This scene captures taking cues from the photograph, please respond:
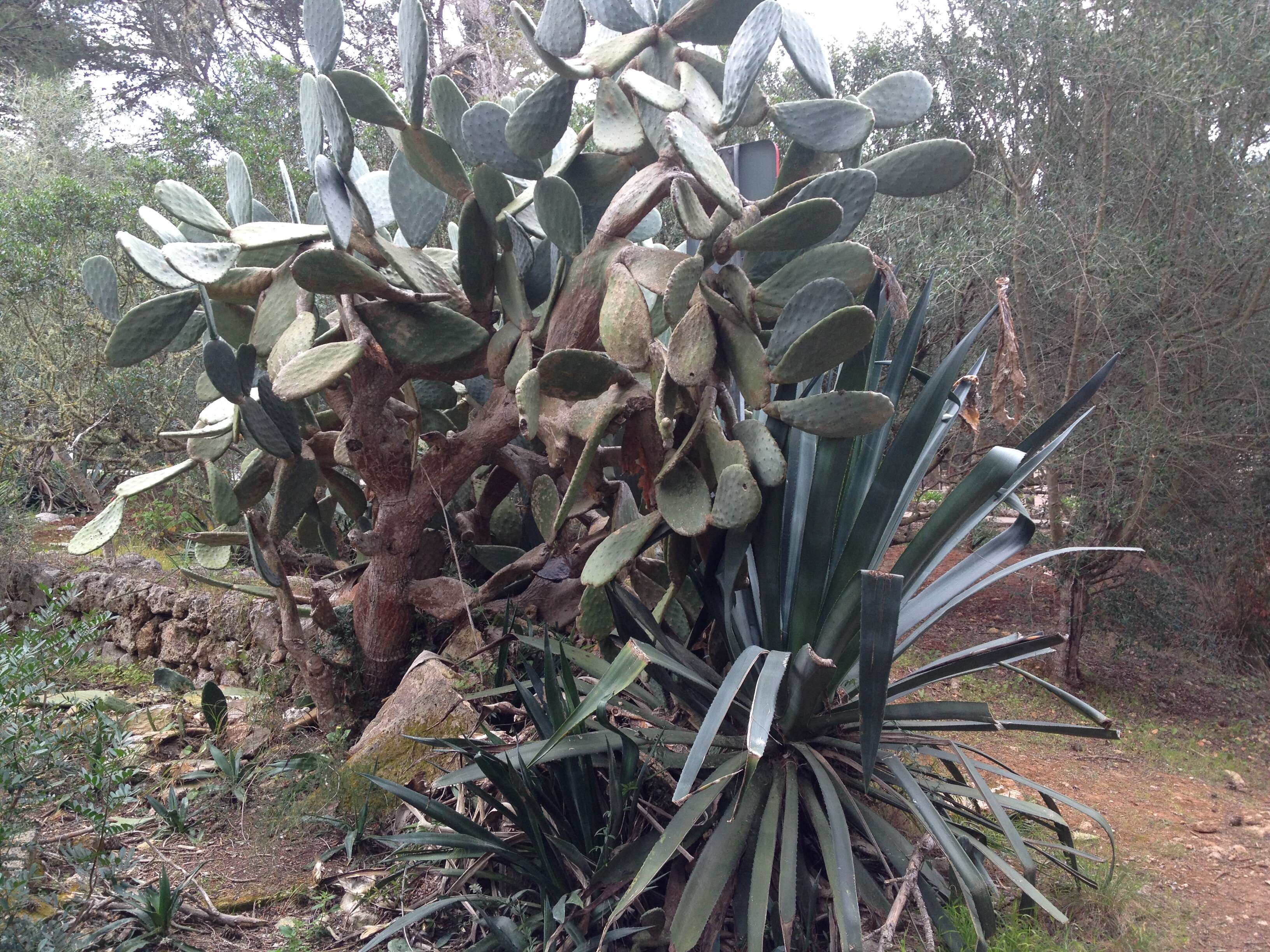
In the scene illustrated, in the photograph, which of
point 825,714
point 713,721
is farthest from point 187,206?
point 825,714

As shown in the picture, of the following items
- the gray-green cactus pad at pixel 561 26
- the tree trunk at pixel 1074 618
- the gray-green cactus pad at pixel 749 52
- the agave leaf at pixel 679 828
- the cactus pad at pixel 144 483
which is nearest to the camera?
the agave leaf at pixel 679 828

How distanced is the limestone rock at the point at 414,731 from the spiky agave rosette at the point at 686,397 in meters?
0.34

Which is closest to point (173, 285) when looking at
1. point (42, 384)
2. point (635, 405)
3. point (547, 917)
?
point (635, 405)

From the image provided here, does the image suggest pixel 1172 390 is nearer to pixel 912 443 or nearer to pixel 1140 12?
pixel 1140 12

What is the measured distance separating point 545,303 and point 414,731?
1341 mm

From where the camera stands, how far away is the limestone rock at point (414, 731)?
2398 mm

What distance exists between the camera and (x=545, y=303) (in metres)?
2.47

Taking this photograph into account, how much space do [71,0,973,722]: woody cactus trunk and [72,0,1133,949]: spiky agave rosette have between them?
1 cm

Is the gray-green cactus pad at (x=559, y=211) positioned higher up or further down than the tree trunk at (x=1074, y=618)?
higher up

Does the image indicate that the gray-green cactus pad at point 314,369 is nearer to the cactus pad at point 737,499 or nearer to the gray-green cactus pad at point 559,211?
the gray-green cactus pad at point 559,211

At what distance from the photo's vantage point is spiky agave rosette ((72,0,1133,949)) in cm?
181

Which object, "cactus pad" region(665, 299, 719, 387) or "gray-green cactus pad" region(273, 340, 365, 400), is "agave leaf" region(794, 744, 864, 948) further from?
"gray-green cactus pad" region(273, 340, 365, 400)

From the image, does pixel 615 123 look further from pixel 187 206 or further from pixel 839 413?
pixel 187 206

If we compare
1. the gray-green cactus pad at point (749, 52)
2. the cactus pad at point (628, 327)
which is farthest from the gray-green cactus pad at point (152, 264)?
the gray-green cactus pad at point (749, 52)
